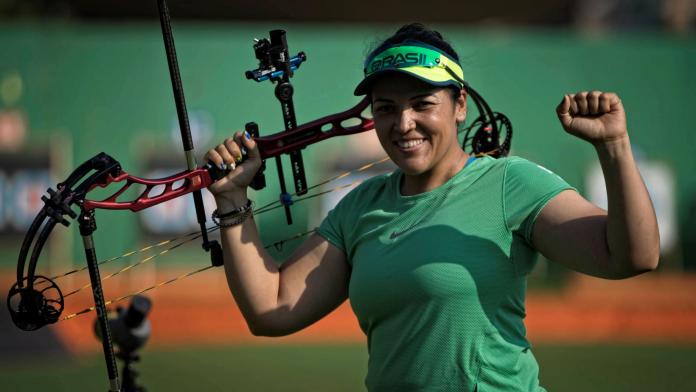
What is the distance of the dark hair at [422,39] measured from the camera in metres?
2.78

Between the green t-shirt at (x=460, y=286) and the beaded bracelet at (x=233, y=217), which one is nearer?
the green t-shirt at (x=460, y=286)

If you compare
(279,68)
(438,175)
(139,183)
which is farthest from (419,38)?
(139,183)

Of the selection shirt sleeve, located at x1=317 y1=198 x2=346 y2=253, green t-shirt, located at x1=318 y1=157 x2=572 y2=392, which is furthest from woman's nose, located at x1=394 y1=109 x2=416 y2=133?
shirt sleeve, located at x1=317 y1=198 x2=346 y2=253

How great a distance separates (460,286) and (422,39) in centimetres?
74

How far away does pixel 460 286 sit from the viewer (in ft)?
8.27

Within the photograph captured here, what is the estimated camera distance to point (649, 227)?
230 cm

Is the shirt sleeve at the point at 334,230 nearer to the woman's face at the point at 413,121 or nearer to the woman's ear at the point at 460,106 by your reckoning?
the woman's face at the point at 413,121

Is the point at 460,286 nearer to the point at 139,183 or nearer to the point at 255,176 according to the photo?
the point at 255,176

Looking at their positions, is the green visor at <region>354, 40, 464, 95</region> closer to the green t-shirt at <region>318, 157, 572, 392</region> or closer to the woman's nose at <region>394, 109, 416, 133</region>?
the woman's nose at <region>394, 109, 416, 133</region>

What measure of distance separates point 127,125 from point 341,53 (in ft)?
10.6

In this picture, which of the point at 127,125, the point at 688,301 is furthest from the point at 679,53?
the point at 127,125

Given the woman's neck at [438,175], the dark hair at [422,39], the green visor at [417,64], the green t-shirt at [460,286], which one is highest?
the dark hair at [422,39]

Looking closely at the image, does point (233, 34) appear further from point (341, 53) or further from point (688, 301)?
point (688, 301)

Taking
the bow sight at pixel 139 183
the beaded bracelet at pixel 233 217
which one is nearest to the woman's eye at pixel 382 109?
the bow sight at pixel 139 183
